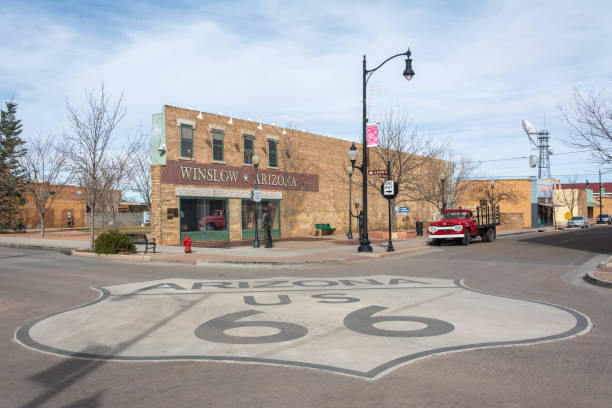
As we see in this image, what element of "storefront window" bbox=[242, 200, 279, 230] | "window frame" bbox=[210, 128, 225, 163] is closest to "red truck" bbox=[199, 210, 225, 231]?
"storefront window" bbox=[242, 200, 279, 230]

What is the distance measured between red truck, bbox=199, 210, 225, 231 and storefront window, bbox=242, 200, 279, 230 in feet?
5.98

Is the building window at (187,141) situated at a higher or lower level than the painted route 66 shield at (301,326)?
higher

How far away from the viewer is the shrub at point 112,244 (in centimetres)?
1992

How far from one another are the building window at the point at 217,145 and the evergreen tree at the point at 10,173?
77.9 ft

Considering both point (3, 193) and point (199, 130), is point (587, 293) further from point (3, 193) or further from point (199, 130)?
point (3, 193)

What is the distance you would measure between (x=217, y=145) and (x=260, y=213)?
574 cm

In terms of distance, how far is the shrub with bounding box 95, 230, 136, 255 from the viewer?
65.4ft

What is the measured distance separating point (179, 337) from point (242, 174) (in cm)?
2432

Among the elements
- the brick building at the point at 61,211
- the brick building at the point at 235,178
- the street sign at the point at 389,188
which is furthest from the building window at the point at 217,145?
the brick building at the point at 61,211

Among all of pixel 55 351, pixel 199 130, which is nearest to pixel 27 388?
pixel 55 351

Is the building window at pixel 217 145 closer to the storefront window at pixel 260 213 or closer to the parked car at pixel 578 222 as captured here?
the storefront window at pixel 260 213

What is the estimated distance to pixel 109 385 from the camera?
4891 millimetres

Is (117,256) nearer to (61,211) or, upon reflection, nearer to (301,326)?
(301,326)

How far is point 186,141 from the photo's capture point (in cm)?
2747
